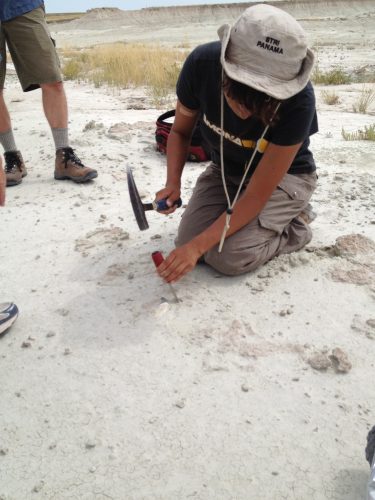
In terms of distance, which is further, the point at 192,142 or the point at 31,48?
the point at 192,142

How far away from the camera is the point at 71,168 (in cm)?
301

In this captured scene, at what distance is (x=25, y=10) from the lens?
8.64 ft

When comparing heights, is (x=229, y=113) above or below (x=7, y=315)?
above

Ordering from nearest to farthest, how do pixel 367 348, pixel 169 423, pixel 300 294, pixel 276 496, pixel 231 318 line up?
pixel 276 496, pixel 169 423, pixel 367 348, pixel 231 318, pixel 300 294

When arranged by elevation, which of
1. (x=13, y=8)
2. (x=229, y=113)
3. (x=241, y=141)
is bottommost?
(x=241, y=141)

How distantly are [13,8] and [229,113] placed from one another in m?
1.65

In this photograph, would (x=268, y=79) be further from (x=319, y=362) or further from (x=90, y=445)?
(x=90, y=445)

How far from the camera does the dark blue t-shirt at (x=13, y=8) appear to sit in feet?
8.48

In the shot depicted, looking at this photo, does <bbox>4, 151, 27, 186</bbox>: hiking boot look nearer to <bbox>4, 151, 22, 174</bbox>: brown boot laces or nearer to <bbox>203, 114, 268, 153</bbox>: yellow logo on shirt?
<bbox>4, 151, 22, 174</bbox>: brown boot laces

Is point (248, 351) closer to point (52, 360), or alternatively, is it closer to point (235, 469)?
point (235, 469)

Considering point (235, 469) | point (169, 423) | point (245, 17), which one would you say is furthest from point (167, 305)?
point (245, 17)

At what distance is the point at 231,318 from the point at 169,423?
535mm

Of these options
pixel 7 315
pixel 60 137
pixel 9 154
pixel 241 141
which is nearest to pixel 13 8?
pixel 60 137

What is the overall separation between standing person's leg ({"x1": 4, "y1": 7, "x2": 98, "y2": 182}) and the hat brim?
171cm
